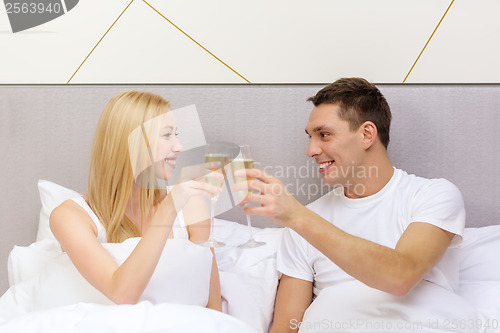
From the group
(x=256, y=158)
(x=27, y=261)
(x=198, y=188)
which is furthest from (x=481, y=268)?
(x=27, y=261)

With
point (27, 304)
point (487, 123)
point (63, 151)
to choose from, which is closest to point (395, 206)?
point (487, 123)

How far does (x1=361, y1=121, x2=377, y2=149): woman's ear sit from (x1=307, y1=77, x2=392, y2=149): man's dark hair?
18 millimetres

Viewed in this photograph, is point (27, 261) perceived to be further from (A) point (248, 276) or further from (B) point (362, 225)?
(B) point (362, 225)

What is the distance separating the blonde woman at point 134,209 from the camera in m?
1.37

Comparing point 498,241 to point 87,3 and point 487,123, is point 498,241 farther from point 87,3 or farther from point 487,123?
point 87,3

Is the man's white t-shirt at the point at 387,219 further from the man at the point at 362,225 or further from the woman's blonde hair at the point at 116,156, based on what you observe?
the woman's blonde hair at the point at 116,156

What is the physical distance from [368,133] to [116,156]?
2.55ft

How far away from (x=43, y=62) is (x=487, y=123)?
1.72 metres

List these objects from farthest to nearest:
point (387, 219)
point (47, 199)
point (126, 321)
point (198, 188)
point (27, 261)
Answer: point (47, 199)
point (27, 261)
point (387, 219)
point (198, 188)
point (126, 321)

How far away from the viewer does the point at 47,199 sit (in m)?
1.87

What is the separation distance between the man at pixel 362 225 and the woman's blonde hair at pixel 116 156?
46cm

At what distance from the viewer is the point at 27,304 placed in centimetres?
149

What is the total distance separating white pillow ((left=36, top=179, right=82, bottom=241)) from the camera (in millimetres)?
1863

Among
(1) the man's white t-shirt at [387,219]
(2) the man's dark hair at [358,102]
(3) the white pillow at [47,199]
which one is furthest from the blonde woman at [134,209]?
(2) the man's dark hair at [358,102]
